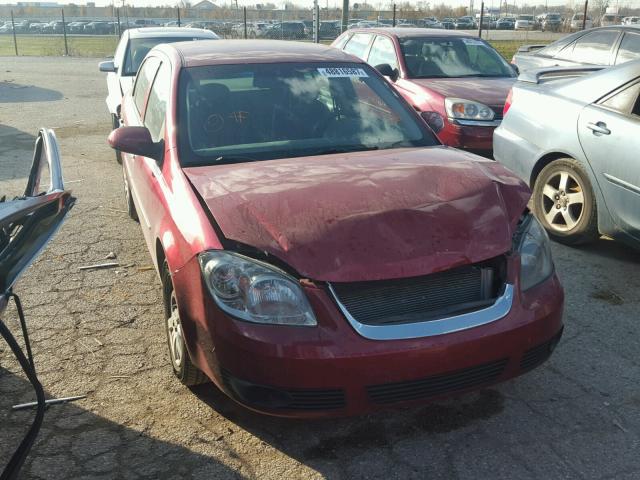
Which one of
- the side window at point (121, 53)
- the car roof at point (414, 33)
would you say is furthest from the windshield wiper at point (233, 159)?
the car roof at point (414, 33)

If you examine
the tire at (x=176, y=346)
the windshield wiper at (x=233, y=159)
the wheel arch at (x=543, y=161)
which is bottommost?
the tire at (x=176, y=346)

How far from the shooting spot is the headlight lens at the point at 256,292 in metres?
2.53

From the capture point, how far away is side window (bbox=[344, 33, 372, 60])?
9.40m

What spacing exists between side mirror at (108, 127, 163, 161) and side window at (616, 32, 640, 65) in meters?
7.91

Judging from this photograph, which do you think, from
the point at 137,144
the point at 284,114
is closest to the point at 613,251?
the point at 284,114

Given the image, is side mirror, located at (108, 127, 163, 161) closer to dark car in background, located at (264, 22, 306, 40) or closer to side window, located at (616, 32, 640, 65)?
side window, located at (616, 32, 640, 65)

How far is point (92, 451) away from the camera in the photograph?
277 centimetres

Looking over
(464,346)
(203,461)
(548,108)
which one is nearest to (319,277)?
(464,346)

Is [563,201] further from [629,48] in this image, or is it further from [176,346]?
[629,48]

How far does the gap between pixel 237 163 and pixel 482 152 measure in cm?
472

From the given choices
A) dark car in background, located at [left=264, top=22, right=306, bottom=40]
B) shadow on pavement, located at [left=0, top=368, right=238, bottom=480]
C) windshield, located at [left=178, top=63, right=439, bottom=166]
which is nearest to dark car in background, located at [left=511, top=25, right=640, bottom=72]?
windshield, located at [left=178, top=63, right=439, bottom=166]

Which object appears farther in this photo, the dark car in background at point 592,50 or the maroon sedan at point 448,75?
the dark car in background at point 592,50

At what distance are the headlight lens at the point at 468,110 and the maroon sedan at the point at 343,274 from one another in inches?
158

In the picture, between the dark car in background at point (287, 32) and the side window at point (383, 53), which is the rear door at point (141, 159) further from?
the dark car in background at point (287, 32)
